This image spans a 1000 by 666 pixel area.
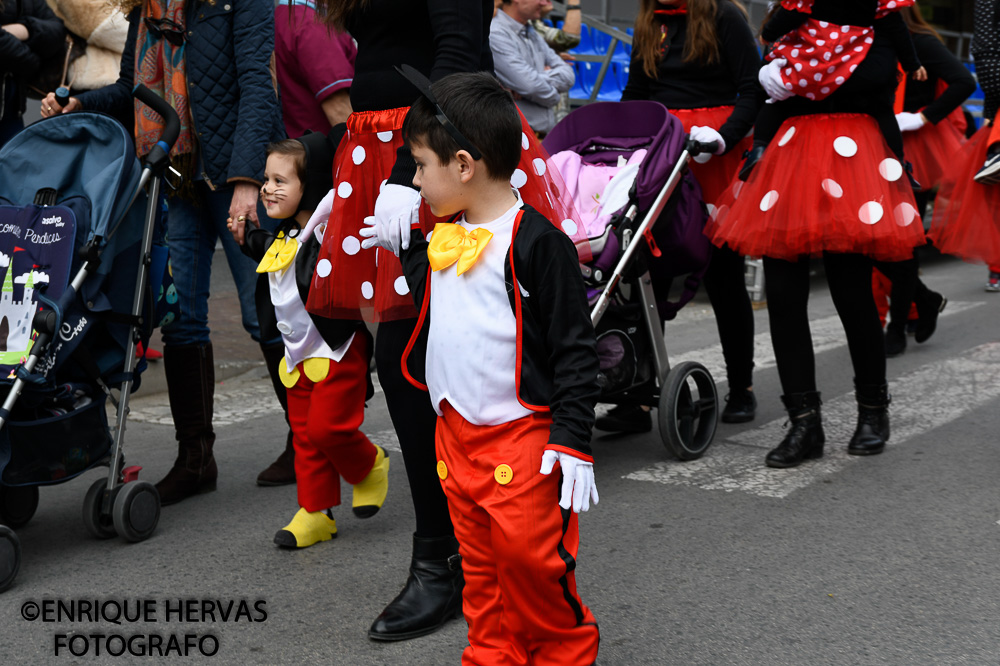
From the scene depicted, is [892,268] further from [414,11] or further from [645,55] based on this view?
[414,11]

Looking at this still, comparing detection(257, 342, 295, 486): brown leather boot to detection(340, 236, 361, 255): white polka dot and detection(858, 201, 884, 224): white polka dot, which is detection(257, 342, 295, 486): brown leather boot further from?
detection(858, 201, 884, 224): white polka dot

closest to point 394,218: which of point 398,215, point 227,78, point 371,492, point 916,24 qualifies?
point 398,215

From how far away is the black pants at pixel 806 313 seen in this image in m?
4.27

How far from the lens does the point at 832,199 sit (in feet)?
13.4

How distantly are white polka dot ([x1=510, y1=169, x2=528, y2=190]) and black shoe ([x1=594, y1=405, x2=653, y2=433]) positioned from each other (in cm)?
228

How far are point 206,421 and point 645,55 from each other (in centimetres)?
253

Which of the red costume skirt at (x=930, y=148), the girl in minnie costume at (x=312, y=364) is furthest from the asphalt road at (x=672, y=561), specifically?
the red costume skirt at (x=930, y=148)

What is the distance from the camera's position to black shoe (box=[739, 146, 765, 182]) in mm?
4406

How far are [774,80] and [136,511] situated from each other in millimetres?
2826

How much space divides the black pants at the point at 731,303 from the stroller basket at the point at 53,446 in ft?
8.98

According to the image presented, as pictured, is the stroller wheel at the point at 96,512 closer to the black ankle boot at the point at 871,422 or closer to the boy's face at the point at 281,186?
the boy's face at the point at 281,186

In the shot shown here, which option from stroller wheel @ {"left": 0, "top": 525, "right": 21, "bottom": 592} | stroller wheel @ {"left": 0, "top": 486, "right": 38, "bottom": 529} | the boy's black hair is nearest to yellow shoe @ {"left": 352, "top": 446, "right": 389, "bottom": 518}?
stroller wheel @ {"left": 0, "top": 525, "right": 21, "bottom": 592}

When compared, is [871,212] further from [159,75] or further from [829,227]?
[159,75]

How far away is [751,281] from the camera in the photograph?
9.21 m
